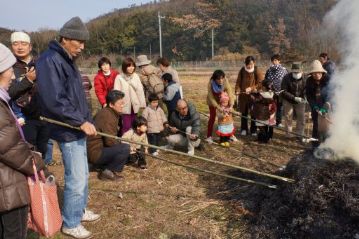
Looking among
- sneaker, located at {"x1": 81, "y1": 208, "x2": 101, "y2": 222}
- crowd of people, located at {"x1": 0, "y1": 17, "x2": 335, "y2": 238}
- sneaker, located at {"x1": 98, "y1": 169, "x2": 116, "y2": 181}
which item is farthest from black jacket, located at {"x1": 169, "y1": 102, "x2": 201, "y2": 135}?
sneaker, located at {"x1": 81, "y1": 208, "x2": 101, "y2": 222}

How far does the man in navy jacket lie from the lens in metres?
4.05

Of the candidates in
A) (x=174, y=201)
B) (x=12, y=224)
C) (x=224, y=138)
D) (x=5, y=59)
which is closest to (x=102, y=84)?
(x=224, y=138)

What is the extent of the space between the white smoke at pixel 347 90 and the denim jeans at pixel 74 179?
316 cm

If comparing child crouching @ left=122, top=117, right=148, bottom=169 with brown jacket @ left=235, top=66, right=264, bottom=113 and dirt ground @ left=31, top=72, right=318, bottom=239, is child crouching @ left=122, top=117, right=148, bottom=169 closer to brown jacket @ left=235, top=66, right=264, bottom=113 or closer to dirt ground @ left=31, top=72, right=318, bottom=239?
dirt ground @ left=31, top=72, right=318, bottom=239

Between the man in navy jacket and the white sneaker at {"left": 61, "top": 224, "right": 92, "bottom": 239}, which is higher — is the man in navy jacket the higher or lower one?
the higher one

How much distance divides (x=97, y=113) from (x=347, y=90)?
4083 mm

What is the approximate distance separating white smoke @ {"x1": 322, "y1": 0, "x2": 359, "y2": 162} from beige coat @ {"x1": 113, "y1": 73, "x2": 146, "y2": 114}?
3.82 m

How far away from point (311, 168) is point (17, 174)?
10.8 feet

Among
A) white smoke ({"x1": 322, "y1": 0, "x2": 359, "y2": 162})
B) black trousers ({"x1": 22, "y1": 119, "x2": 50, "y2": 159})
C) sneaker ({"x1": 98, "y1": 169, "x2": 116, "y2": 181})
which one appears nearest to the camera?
white smoke ({"x1": 322, "y1": 0, "x2": 359, "y2": 162})

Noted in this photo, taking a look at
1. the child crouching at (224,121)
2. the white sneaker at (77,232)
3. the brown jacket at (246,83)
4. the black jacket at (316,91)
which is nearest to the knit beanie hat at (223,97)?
the child crouching at (224,121)

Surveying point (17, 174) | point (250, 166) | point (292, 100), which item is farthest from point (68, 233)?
point (292, 100)

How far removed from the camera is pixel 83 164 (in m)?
4.48

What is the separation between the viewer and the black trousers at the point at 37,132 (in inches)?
233

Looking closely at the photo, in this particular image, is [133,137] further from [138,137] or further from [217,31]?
[217,31]
